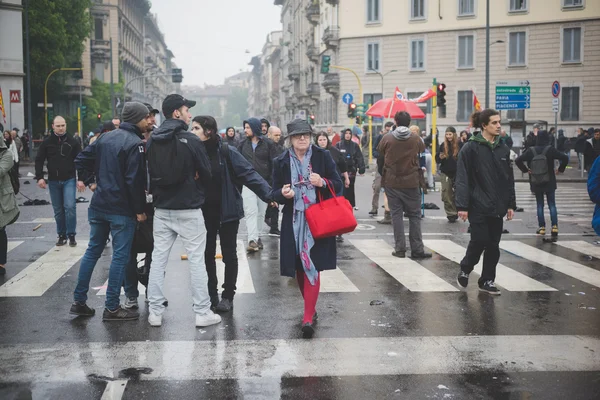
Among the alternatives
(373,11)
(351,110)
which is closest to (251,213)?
(351,110)

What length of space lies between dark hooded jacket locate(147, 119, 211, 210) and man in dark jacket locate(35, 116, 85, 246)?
4845mm

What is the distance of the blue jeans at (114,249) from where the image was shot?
650 cm

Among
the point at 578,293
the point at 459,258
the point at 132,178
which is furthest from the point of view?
the point at 459,258

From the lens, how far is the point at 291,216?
20.6 feet

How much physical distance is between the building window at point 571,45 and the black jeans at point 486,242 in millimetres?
39819

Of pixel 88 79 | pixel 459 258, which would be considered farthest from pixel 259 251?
pixel 88 79

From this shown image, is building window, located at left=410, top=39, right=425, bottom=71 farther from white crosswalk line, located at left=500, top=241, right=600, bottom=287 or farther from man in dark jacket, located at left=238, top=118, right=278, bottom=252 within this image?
man in dark jacket, located at left=238, top=118, right=278, bottom=252

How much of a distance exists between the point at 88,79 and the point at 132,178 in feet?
192

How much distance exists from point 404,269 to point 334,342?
3.46 m

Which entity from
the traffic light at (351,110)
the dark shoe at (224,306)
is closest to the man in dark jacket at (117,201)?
the dark shoe at (224,306)

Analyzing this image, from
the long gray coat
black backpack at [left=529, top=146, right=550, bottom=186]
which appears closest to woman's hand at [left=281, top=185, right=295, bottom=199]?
the long gray coat

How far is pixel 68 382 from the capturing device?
485 centimetres

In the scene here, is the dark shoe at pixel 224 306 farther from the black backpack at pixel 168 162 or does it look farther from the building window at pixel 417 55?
the building window at pixel 417 55

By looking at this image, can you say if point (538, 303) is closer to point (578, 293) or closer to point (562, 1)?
point (578, 293)
